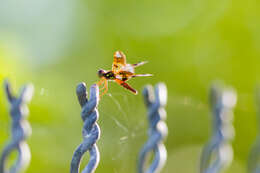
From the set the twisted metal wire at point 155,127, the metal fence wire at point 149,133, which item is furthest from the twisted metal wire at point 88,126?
the twisted metal wire at point 155,127

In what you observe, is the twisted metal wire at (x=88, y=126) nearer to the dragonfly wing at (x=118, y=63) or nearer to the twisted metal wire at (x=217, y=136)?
the dragonfly wing at (x=118, y=63)

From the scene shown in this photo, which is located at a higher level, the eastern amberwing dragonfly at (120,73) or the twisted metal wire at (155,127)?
the eastern amberwing dragonfly at (120,73)

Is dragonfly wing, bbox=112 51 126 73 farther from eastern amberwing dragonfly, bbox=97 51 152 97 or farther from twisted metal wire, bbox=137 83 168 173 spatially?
twisted metal wire, bbox=137 83 168 173

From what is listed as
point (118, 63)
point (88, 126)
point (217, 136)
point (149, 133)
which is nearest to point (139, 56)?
point (217, 136)

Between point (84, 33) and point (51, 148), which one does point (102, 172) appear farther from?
point (84, 33)

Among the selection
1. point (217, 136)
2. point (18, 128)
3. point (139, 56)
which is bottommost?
point (217, 136)

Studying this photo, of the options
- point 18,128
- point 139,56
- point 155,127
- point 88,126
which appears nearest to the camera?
point 88,126

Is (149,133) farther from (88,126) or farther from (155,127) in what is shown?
(88,126)
